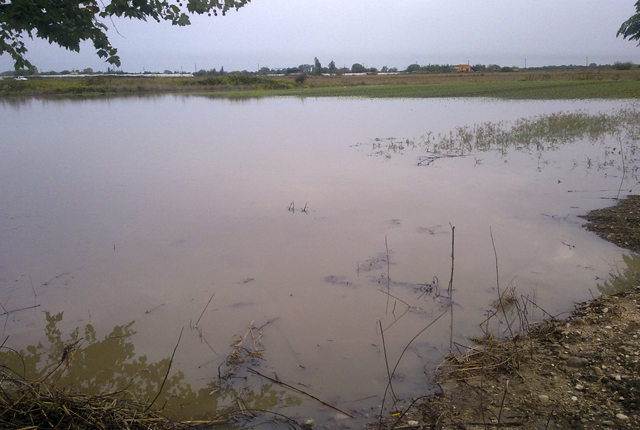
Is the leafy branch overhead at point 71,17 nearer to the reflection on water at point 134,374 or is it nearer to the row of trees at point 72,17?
the row of trees at point 72,17

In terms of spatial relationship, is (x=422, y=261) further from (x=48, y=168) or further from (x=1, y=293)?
(x=48, y=168)

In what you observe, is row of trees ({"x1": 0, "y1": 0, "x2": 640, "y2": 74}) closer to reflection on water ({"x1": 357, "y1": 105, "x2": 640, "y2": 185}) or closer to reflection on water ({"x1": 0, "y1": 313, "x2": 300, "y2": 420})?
reflection on water ({"x1": 0, "y1": 313, "x2": 300, "y2": 420})

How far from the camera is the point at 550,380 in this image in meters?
2.76

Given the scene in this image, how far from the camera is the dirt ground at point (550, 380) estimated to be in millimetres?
2428

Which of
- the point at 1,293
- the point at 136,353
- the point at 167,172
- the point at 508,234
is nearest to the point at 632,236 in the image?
the point at 508,234

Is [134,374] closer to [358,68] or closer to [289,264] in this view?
[289,264]

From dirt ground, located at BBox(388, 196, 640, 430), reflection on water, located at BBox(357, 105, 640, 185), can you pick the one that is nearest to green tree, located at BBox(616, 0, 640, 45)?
reflection on water, located at BBox(357, 105, 640, 185)

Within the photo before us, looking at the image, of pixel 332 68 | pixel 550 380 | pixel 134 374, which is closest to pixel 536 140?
pixel 550 380

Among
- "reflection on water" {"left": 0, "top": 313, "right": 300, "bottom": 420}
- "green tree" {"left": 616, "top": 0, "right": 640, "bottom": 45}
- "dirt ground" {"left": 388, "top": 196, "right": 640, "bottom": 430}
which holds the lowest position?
"reflection on water" {"left": 0, "top": 313, "right": 300, "bottom": 420}

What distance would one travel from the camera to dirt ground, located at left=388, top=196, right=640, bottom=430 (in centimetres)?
243

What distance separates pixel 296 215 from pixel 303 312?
2.71 meters

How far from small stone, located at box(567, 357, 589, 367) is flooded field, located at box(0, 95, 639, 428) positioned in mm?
657

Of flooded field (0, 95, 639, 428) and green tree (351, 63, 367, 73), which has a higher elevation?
green tree (351, 63, 367, 73)

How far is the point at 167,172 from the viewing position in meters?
9.52
